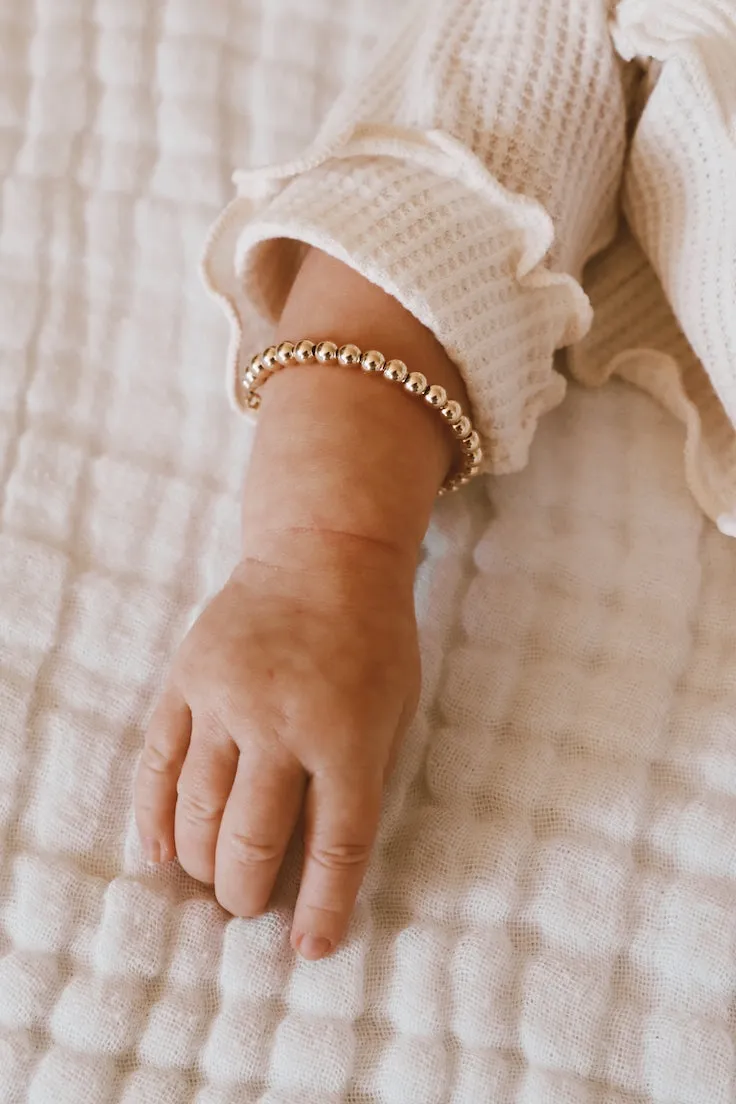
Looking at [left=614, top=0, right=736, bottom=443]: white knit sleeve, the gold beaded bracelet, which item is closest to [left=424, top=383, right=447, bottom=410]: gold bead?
the gold beaded bracelet

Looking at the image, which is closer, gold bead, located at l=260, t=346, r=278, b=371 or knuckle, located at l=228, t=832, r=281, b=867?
knuckle, located at l=228, t=832, r=281, b=867

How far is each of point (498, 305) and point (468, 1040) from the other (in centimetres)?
37

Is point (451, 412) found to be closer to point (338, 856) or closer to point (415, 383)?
point (415, 383)

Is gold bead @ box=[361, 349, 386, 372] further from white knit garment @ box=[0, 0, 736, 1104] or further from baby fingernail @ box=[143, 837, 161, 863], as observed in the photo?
baby fingernail @ box=[143, 837, 161, 863]

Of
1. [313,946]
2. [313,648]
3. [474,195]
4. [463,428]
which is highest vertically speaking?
[474,195]

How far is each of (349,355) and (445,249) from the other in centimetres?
8

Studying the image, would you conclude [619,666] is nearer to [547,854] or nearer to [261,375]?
[547,854]

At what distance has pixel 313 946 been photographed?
455mm

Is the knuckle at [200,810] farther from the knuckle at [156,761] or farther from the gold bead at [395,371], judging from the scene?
the gold bead at [395,371]

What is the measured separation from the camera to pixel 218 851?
0.47m

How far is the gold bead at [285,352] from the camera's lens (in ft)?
1.84

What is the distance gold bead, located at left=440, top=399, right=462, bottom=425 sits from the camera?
554mm

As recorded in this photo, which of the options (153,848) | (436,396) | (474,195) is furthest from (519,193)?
(153,848)

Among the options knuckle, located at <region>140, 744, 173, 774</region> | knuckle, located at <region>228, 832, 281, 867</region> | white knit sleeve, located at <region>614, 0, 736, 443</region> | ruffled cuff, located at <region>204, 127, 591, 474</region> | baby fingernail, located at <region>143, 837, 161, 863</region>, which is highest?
white knit sleeve, located at <region>614, 0, 736, 443</region>
